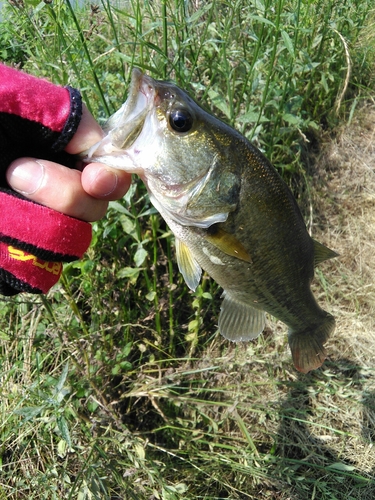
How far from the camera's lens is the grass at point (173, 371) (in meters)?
2.35

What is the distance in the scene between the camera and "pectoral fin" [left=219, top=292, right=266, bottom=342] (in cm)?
196

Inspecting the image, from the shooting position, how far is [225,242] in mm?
1606

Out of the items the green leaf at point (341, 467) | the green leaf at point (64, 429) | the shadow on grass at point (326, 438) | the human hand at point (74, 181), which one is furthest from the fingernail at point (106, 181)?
the green leaf at point (341, 467)

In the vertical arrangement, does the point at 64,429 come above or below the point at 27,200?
below

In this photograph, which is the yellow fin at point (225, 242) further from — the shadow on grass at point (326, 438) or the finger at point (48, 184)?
the shadow on grass at point (326, 438)

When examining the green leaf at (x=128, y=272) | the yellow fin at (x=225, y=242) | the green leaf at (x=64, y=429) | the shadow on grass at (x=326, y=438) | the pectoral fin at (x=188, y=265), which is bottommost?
the shadow on grass at (x=326, y=438)

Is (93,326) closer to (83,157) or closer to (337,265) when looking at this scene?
(83,157)

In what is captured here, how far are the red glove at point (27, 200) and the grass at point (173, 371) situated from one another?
0.85 metres

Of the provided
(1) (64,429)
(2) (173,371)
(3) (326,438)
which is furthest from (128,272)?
(3) (326,438)

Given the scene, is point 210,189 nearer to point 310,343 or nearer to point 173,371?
point 310,343

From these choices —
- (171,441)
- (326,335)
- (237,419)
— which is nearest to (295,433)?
(237,419)

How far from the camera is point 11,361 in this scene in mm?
2646

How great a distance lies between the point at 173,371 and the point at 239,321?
96 centimetres

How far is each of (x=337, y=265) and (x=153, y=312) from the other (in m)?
1.55
